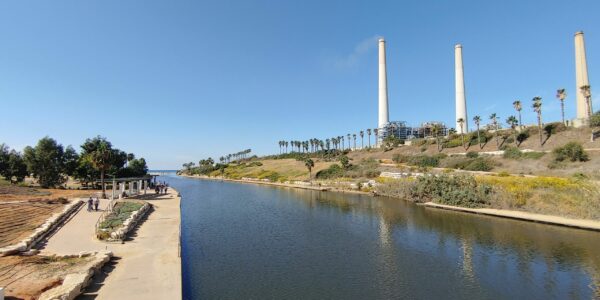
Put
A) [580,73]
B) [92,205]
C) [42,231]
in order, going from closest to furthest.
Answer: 1. [42,231]
2. [92,205]
3. [580,73]

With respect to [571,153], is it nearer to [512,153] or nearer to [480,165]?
[512,153]

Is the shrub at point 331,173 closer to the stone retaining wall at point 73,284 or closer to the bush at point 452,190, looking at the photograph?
the bush at point 452,190

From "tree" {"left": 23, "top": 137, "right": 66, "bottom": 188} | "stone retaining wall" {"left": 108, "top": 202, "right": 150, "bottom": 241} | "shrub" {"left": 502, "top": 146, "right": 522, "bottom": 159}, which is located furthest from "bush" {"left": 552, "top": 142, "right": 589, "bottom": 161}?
"tree" {"left": 23, "top": 137, "right": 66, "bottom": 188}

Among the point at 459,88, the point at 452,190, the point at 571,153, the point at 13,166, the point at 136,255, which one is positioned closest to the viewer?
the point at 136,255

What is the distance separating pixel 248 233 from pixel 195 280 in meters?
12.9

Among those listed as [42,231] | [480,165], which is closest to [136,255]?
[42,231]

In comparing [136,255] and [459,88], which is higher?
[459,88]

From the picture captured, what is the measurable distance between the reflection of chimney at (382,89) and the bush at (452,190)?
245ft

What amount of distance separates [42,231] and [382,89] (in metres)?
121

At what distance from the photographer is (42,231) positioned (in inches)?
976

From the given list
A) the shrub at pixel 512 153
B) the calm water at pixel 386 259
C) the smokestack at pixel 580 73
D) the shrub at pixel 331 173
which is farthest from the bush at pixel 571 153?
→ the shrub at pixel 331 173

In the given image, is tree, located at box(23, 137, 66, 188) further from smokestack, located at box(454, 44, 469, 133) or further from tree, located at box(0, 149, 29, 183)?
smokestack, located at box(454, 44, 469, 133)

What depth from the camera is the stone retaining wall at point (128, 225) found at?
2461cm

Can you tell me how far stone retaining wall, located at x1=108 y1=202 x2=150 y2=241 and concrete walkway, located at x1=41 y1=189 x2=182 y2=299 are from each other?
0.60 m
